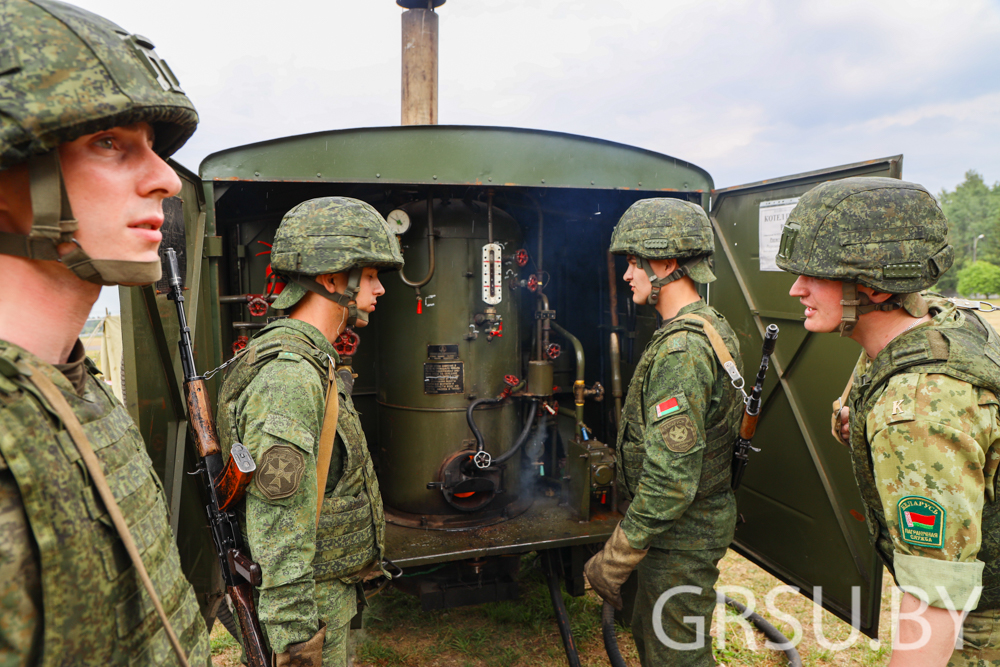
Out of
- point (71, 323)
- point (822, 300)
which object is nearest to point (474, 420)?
point (822, 300)

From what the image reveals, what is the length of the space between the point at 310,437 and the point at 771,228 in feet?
9.11

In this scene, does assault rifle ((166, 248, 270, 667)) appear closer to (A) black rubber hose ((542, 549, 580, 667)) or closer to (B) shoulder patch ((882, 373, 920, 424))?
(B) shoulder patch ((882, 373, 920, 424))

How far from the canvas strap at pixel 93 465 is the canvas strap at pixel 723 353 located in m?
2.25

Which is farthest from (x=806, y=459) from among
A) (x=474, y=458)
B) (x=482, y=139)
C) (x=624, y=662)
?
(x=482, y=139)

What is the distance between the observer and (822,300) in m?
2.07

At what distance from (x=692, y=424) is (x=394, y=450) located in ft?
7.49

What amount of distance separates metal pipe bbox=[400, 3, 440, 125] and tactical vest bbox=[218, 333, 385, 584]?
2.92 m

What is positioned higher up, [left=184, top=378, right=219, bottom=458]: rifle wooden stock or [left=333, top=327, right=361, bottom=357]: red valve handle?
[left=333, top=327, right=361, bottom=357]: red valve handle

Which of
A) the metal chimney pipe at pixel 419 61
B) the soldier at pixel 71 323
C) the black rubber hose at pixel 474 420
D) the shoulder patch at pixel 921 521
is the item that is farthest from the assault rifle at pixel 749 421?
the metal chimney pipe at pixel 419 61

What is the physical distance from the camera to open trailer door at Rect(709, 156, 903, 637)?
301cm

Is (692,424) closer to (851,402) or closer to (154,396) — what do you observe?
(851,402)

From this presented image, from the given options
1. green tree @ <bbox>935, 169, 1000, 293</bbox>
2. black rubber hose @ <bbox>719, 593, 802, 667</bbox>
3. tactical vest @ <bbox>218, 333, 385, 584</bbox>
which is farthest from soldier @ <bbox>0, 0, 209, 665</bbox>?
green tree @ <bbox>935, 169, 1000, 293</bbox>

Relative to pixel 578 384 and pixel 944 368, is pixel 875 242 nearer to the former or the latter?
pixel 944 368

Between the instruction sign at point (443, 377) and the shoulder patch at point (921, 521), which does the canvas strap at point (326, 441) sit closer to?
the shoulder patch at point (921, 521)
